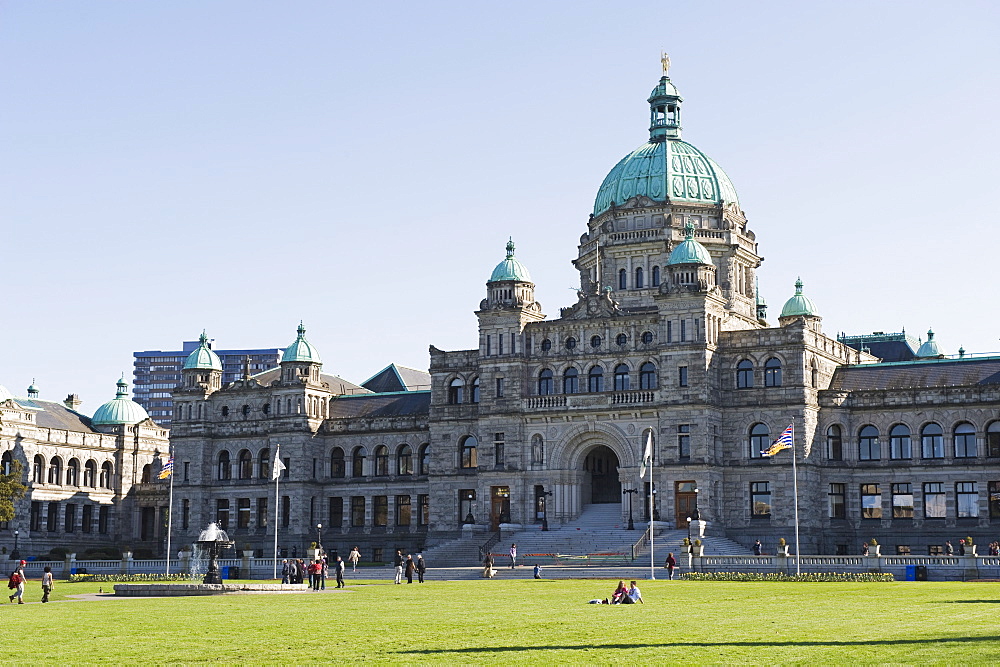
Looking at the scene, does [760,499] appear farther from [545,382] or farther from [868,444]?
[545,382]

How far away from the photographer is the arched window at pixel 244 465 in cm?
11675

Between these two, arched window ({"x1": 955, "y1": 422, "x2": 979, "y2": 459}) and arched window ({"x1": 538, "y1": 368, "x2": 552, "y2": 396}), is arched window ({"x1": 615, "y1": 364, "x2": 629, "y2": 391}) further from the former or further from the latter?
arched window ({"x1": 955, "y1": 422, "x2": 979, "y2": 459})

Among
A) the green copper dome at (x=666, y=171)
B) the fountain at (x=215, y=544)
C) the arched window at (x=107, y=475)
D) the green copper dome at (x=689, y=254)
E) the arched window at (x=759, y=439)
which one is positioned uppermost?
the green copper dome at (x=666, y=171)

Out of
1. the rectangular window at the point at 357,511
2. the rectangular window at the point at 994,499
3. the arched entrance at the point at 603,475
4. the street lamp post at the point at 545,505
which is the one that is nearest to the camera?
the rectangular window at the point at 994,499

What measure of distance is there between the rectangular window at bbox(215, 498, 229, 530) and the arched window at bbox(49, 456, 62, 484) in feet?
49.0

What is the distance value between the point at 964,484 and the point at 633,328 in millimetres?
23155

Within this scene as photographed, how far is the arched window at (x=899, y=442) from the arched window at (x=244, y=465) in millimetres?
49197

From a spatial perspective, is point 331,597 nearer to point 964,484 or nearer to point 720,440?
point 720,440

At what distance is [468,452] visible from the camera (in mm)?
107875

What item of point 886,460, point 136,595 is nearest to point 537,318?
point 886,460

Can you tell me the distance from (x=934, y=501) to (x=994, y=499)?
373 centimetres

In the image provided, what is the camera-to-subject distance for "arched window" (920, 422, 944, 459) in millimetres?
94938

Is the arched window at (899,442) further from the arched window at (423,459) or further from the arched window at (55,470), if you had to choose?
the arched window at (55,470)

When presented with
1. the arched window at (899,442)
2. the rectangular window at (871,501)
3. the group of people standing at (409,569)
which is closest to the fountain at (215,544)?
the group of people standing at (409,569)
